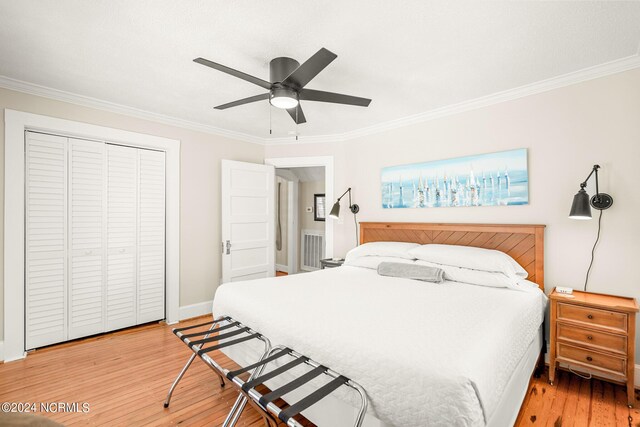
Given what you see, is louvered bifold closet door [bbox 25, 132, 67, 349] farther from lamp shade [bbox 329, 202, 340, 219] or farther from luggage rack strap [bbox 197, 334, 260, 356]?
lamp shade [bbox 329, 202, 340, 219]

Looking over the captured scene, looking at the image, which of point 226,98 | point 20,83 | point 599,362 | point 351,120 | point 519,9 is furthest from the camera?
point 351,120

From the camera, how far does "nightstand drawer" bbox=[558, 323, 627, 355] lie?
6.61ft

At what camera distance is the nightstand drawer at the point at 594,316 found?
202 cm

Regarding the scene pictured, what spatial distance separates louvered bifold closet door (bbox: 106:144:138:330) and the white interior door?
1014mm

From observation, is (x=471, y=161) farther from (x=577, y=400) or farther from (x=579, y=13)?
(x=577, y=400)

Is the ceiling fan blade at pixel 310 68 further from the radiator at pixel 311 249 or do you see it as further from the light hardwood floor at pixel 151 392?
the radiator at pixel 311 249

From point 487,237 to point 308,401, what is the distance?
93.8 inches

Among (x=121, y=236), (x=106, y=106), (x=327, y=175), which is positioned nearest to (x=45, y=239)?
(x=121, y=236)

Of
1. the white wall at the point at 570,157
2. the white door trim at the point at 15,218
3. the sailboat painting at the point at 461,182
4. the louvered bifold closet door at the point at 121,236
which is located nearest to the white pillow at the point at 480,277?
the white wall at the point at 570,157

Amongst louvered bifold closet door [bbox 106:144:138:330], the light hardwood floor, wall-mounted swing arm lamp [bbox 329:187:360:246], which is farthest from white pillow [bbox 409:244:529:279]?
louvered bifold closet door [bbox 106:144:138:330]

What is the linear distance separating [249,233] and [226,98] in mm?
1890

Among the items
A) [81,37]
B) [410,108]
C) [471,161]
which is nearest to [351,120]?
[410,108]

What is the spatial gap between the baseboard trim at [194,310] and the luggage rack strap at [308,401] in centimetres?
291

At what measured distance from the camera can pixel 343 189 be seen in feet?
13.6
